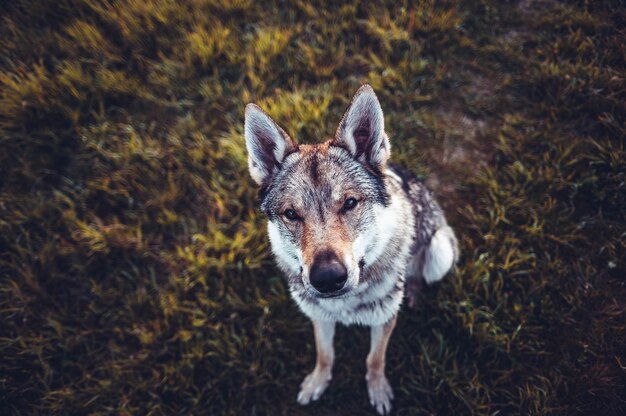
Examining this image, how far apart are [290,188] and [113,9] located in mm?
4059

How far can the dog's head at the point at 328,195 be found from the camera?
84.0 inches

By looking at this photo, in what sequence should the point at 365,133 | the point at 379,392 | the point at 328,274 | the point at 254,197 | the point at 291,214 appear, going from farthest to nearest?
the point at 254,197 < the point at 379,392 < the point at 365,133 < the point at 291,214 < the point at 328,274

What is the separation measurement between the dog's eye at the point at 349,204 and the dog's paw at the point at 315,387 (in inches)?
61.8

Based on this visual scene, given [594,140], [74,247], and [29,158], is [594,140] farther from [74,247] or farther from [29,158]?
[29,158]

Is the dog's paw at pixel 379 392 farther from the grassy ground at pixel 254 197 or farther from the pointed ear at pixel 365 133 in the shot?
the pointed ear at pixel 365 133

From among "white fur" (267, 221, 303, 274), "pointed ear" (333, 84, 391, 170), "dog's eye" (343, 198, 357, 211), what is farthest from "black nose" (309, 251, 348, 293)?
"pointed ear" (333, 84, 391, 170)

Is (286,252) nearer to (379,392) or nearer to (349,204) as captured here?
(349,204)

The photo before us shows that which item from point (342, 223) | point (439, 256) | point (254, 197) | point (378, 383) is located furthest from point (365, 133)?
point (378, 383)

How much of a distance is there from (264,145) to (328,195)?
704mm

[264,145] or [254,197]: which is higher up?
[264,145]

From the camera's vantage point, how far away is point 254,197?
3.91 metres

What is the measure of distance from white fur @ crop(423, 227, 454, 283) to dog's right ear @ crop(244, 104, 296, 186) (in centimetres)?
155

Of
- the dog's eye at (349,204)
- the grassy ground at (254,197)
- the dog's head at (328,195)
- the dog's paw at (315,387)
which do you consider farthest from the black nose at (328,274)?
the grassy ground at (254,197)

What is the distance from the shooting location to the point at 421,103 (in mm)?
4285
